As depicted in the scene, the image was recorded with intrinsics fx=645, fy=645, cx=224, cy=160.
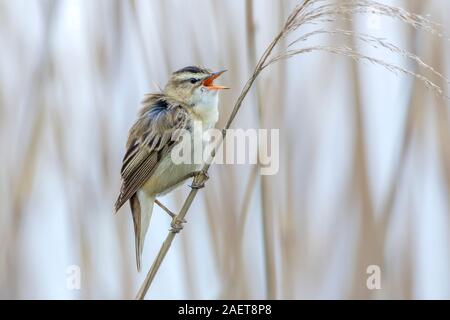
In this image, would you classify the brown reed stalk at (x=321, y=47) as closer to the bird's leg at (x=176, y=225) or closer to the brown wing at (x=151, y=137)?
the bird's leg at (x=176, y=225)

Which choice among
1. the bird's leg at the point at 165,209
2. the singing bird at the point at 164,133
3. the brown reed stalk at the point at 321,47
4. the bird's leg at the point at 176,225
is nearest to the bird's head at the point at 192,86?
the singing bird at the point at 164,133

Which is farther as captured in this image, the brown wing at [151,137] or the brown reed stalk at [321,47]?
the brown wing at [151,137]

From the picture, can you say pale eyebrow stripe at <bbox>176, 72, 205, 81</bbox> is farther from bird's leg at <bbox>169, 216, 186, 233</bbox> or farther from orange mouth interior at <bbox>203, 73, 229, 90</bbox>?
bird's leg at <bbox>169, 216, 186, 233</bbox>

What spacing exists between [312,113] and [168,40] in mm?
643

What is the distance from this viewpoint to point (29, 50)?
254 centimetres

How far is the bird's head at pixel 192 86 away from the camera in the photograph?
275 centimetres

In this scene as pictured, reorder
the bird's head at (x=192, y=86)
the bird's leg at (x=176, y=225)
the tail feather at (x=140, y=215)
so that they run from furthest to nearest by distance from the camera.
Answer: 1. the bird's head at (x=192, y=86)
2. the tail feather at (x=140, y=215)
3. the bird's leg at (x=176, y=225)

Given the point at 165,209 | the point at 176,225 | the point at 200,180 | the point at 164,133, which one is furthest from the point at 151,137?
the point at 176,225

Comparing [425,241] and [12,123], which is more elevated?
[12,123]

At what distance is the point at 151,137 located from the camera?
2.72 metres

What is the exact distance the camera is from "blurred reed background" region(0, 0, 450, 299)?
2365mm

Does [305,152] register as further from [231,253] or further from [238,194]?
[231,253]
